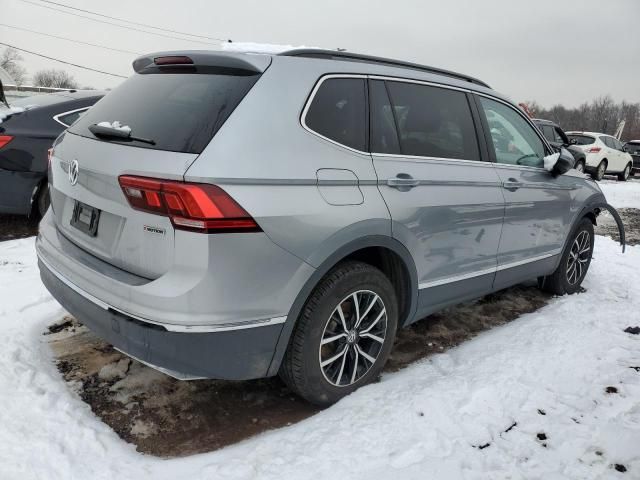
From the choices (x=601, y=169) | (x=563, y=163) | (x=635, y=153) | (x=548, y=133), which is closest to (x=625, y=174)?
(x=601, y=169)

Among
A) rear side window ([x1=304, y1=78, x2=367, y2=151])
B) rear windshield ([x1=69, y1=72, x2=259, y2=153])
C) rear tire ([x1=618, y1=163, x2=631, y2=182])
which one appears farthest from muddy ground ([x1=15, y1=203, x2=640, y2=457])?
rear tire ([x1=618, y1=163, x2=631, y2=182])

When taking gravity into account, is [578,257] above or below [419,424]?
above

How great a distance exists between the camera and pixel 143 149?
89.5 inches

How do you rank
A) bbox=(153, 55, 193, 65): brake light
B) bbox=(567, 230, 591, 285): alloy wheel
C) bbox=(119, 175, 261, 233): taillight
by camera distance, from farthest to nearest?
bbox=(567, 230, 591, 285): alloy wheel, bbox=(153, 55, 193, 65): brake light, bbox=(119, 175, 261, 233): taillight

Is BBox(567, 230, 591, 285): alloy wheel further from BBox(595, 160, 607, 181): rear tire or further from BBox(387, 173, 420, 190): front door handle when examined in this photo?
BBox(595, 160, 607, 181): rear tire

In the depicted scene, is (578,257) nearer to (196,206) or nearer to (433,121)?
(433,121)

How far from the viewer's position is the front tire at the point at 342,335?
251 cm

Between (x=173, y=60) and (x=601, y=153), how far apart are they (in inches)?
710


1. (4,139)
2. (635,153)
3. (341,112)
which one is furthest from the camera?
(635,153)

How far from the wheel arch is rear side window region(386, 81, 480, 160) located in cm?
58

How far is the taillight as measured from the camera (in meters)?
2.06

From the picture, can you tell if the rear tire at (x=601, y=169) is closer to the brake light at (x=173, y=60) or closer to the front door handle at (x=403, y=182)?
the front door handle at (x=403, y=182)

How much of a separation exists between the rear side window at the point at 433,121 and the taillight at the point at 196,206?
4.07 feet

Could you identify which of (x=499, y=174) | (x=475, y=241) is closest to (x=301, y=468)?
(x=475, y=241)
